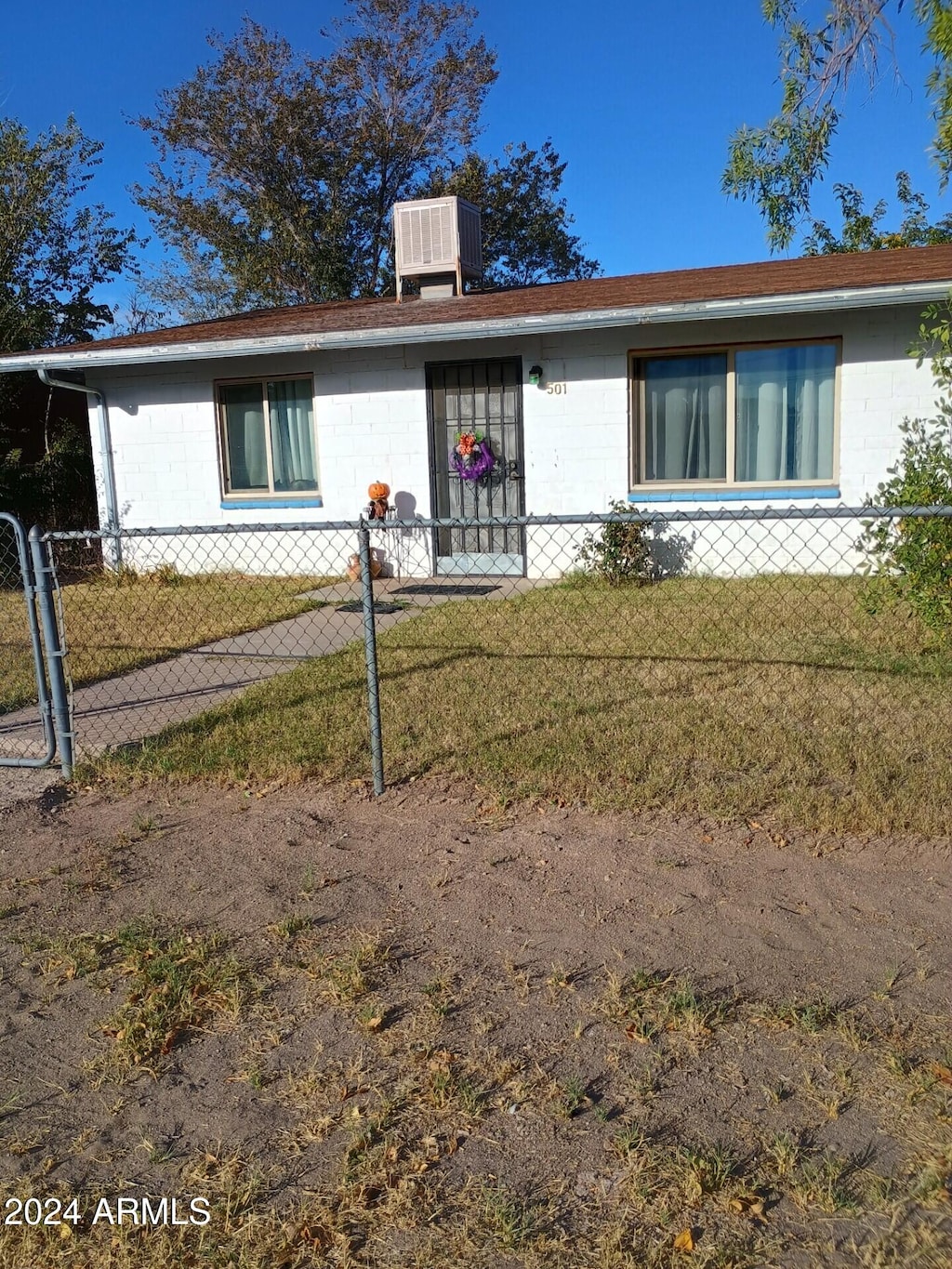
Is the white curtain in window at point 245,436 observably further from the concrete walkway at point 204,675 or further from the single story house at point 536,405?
the concrete walkway at point 204,675

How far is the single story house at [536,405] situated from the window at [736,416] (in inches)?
0.8

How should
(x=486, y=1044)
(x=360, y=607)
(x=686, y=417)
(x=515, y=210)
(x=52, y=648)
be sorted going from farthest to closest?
(x=515, y=210) < (x=686, y=417) < (x=360, y=607) < (x=52, y=648) < (x=486, y=1044)

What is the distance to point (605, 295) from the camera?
11.2 meters

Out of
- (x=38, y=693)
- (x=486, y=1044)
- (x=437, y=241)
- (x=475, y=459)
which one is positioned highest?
(x=437, y=241)

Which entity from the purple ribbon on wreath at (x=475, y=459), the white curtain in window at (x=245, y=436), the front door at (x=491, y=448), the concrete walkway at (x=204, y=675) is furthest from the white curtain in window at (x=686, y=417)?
the white curtain in window at (x=245, y=436)

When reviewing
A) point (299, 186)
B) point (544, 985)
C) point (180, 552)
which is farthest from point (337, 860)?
point (299, 186)

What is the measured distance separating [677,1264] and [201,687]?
17.4ft

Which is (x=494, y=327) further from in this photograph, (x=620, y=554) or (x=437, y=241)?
(x=437, y=241)

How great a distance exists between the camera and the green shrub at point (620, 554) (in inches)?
402

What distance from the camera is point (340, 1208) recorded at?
7.25 feet

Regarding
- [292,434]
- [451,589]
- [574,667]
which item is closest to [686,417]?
[451,589]

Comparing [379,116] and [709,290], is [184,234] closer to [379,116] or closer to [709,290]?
[379,116]

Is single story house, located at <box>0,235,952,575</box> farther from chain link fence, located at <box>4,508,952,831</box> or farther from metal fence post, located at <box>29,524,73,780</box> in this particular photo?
metal fence post, located at <box>29,524,73,780</box>

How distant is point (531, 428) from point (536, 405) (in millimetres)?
239
